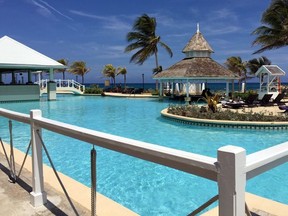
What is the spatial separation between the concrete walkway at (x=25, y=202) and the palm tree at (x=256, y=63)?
1463 inches

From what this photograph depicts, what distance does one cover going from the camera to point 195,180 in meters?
6.11

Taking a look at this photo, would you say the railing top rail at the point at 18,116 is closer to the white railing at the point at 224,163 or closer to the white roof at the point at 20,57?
the white railing at the point at 224,163

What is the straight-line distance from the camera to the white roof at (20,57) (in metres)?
25.3

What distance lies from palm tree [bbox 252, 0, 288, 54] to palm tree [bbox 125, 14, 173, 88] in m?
11.3

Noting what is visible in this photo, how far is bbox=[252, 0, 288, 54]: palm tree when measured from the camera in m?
24.0

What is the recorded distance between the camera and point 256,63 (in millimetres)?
37438

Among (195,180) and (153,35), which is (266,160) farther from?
(153,35)

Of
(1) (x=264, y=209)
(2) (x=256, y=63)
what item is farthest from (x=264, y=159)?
(2) (x=256, y=63)

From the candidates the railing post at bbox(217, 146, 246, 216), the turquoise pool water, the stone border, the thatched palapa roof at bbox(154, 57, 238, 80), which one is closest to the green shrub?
the stone border

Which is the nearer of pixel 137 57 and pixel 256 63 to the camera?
pixel 137 57

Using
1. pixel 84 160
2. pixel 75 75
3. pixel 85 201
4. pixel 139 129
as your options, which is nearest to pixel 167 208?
pixel 85 201

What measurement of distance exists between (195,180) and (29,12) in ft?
106

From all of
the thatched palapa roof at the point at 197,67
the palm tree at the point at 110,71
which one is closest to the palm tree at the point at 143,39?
the thatched palapa roof at the point at 197,67

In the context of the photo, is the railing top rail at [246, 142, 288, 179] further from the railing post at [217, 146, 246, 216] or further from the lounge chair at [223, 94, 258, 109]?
the lounge chair at [223, 94, 258, 109]
